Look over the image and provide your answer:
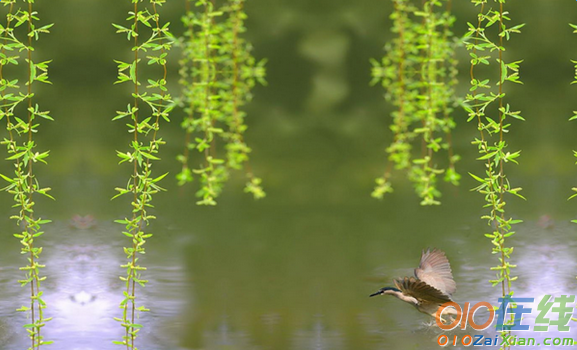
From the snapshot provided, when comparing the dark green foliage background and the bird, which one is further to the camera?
the dark green foliage background

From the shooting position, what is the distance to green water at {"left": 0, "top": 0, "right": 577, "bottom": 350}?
3.23 m

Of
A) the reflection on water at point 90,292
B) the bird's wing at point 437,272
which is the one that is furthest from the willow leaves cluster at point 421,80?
the reflection on water at point 90,292

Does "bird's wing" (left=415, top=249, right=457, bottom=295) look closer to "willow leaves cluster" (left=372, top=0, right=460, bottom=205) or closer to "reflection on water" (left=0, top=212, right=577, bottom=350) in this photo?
"reflection on water" (left=0, top=212, right=577, bottom=350)

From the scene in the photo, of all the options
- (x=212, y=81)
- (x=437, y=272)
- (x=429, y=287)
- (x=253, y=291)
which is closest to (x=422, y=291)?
(x=429, y=287)

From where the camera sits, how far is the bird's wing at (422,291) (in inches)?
118

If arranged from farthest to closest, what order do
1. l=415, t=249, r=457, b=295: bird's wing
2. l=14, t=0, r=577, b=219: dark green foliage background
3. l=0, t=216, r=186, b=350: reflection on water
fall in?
l=14, t=0, r=577, b=219: dark green foliage background → l=415, t=249, r=457, b=295: bird's wing → l=0, t=216, r=186, b=350: reflection on water

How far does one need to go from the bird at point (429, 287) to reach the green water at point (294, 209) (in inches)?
4.0

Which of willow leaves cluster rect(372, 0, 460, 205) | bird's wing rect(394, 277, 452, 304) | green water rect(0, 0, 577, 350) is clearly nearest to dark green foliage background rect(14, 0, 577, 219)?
green water rect(0, 0, 577, 350)

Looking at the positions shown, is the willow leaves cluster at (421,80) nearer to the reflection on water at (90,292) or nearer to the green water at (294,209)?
the green water at (294,209)

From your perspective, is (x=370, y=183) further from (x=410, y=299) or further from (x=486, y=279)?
(x=410, y=299)

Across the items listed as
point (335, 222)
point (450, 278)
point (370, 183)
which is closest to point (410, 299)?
point (450, 278)

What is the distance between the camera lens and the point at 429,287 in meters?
3.00

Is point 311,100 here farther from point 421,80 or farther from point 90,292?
point 90,292

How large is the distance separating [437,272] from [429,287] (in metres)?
0.22
